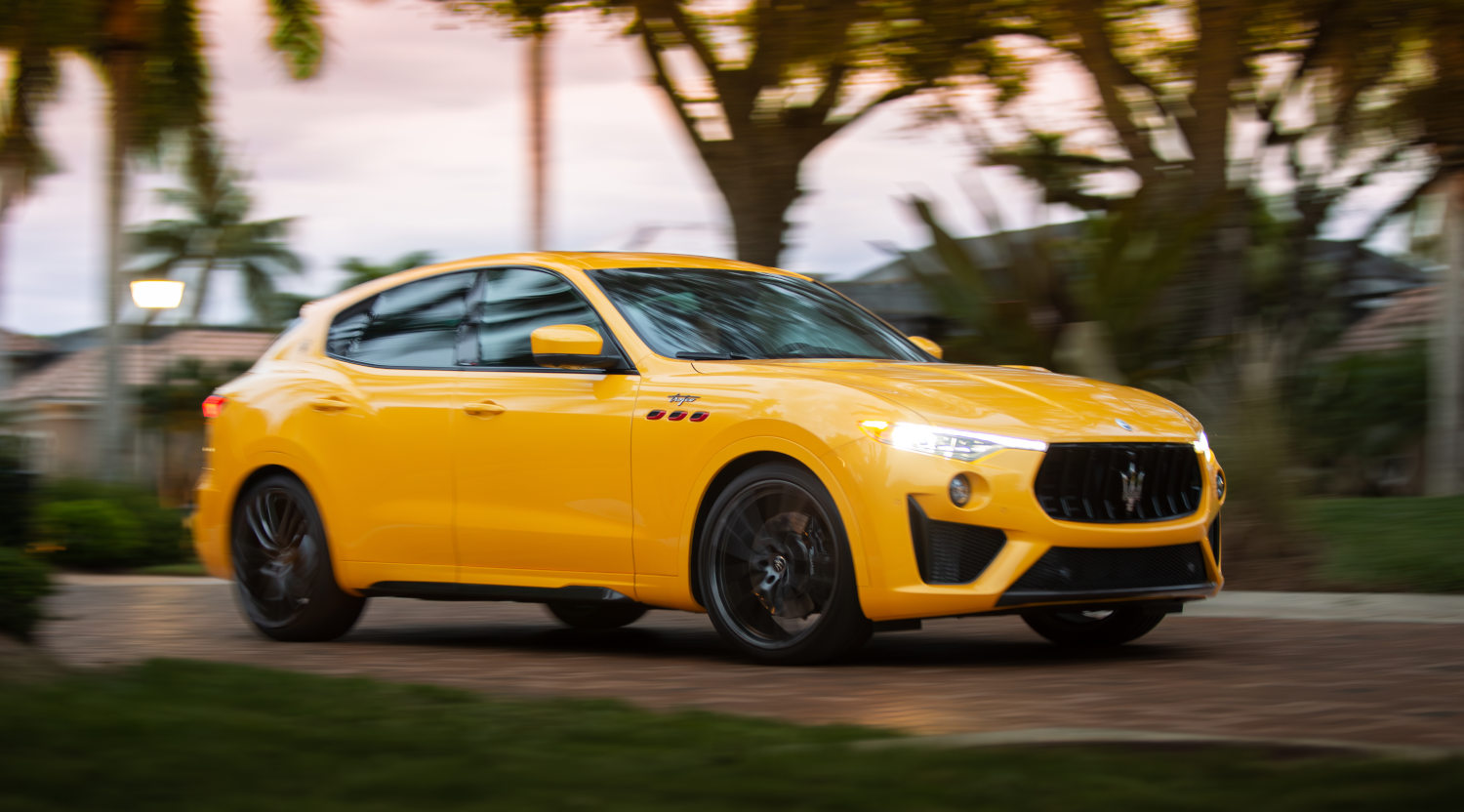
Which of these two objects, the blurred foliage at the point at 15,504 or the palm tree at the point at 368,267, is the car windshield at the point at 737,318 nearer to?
the blurred foliage at the point at 15,504

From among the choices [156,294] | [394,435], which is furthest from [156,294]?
[394,435]

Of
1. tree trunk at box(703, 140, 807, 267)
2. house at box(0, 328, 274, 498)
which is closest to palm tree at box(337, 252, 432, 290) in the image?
house at box(0, 328, 274, 498)

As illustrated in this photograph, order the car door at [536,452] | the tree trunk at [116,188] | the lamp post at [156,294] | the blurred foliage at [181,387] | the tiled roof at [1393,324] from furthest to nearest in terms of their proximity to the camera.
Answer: the blurred foliage at [181,387], the tiled roof at [1393,324], the lamp post at [156,294], the tree trunk at [116,188], the car door at [536,452]

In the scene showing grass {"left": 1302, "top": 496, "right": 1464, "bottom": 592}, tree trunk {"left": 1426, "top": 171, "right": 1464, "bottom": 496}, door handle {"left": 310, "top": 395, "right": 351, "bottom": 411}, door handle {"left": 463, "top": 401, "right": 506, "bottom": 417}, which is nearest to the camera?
door handle {"left": 463, "top": 401, "right": 506, "bottom": 417}

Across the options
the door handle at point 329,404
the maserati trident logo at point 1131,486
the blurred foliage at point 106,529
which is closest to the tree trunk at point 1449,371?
the blurred foliage at point 106,529

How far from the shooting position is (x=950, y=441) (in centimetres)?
655

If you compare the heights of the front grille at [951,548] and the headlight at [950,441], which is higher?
the headlight at [950,441]

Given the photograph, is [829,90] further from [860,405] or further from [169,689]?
[169,689]

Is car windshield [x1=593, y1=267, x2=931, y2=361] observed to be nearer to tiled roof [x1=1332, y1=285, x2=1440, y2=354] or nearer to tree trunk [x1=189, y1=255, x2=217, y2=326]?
tiled roof [x1=1332, y1=285, x2=1440, y2=354]

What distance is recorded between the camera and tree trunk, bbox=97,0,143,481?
23.4 metres

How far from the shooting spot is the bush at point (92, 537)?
58.6 ft

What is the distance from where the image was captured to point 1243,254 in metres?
13.7

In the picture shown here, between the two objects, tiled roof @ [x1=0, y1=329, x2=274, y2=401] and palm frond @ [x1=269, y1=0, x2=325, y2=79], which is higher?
palm frond @ [x1=269, y1=0, x2=325, y2=79]

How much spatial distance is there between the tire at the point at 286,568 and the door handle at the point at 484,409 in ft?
3.79
